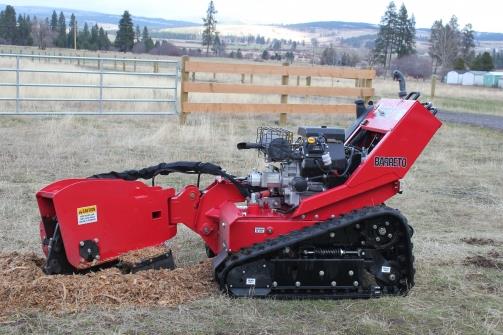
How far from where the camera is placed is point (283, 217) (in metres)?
5.50

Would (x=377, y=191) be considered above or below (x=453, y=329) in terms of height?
above

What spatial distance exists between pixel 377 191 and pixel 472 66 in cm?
8831

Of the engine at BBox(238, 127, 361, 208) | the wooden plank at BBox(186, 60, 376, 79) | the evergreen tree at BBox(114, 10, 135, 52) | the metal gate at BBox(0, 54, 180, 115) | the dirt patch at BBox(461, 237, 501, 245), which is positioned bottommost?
the dirt patch at BBox(461, 237, 501, 245)

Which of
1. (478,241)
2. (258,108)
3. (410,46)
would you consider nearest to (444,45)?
(410,46)

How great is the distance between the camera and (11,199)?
336 inches

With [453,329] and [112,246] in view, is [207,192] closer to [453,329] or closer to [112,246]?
[112,246]

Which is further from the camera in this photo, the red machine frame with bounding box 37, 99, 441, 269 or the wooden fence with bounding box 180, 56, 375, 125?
the wooden fence with bounding box 180, 56, 375, 125

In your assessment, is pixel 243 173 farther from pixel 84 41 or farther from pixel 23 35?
pixel 23 35

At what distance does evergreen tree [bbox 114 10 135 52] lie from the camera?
7288 centimetres

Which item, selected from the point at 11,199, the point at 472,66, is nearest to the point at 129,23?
the point at 472,66

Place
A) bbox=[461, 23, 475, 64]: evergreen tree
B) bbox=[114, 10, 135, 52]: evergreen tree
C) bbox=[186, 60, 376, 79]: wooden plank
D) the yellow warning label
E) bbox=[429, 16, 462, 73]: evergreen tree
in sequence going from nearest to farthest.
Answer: the yellow warning label
bbox=[186, 60, 376, 79]: wooden plank
bbox=[114, 10, 135, 52]: evergreen tree
bbox=[429, 16, 462, 73]: evergreen tree
bbox=[461, 23, 475, 64]: evergreen tree

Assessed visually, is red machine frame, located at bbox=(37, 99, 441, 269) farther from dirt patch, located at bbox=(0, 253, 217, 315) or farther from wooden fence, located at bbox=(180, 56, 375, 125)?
wooden fence, located at bbox=(180, 56, 375, 125)

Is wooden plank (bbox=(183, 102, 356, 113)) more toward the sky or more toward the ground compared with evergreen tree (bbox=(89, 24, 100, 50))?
more toward the ground

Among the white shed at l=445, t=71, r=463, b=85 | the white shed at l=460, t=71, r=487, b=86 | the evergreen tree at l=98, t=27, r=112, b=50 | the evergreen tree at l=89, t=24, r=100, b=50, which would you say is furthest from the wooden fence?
the white shed at l=445, t=71, r=463, b=85
